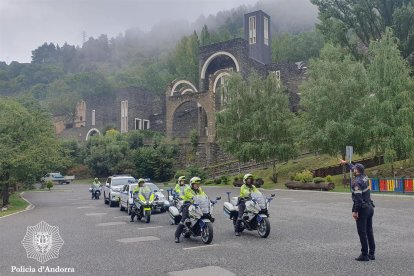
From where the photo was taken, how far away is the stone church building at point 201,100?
54.8m

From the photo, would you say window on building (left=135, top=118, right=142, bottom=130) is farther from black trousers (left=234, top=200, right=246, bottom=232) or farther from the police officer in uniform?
the police officer in uniform

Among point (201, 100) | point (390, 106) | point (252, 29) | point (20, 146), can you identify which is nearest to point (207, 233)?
point (20, 146)

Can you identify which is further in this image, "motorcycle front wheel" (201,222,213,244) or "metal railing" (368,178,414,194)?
"metal railing" (368,178,414,194)

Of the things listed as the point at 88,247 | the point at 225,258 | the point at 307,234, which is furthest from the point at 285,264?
the point at 88,247

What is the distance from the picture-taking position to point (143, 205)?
15.2 metres

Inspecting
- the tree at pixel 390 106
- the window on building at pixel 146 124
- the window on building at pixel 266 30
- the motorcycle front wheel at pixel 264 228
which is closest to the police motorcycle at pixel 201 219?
the motorcycle front wheel at pixel 264 228

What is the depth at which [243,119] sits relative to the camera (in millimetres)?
36188

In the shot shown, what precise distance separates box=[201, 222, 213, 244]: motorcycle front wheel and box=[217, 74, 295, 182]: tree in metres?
23.5

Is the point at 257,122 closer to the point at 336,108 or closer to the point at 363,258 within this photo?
the point at 336,108

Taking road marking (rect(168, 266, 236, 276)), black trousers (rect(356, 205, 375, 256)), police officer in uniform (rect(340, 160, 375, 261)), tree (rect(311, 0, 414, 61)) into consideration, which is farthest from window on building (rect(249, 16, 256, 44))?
road marking (rect(168, 266, 236, 276))

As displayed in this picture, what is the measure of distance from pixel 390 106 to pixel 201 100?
102 feet

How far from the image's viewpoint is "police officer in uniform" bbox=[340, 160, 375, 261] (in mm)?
8250

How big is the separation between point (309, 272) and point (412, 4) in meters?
34.4

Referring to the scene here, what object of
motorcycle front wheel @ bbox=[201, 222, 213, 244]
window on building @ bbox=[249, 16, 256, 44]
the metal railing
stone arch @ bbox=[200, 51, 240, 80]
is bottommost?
motorcycle front wheel @ bbox=[201, 222, 213, 244]
